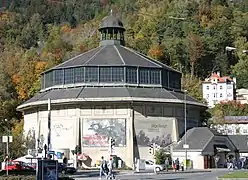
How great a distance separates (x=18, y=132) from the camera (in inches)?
3428

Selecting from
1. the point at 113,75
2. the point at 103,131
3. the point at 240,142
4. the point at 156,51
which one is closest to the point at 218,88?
the point at 156,51

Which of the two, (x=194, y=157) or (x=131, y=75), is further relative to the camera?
(x=131, y=75)

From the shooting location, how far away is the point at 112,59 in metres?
80.5

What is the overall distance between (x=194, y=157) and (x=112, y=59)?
18400 millimetres

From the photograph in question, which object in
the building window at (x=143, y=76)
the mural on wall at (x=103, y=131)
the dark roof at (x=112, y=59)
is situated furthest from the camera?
the dark roof at (x=112, y=59)

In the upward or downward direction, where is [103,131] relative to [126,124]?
downward

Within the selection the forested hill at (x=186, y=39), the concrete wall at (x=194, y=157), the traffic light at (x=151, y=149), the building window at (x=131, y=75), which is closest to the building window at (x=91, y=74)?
the building window at (x=131, y=75)

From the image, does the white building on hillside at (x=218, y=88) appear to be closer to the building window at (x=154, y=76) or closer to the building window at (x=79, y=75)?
the building window at (x=154, y=76)

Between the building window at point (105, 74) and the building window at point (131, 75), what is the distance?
243 cm

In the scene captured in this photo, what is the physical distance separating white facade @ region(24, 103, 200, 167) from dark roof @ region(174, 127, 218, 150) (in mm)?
1745

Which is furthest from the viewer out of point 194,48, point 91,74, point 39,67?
point 194,48

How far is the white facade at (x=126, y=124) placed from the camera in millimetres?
72875

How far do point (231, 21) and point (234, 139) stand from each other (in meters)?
68.4

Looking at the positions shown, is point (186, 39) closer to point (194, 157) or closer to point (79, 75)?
point (79, 75)
